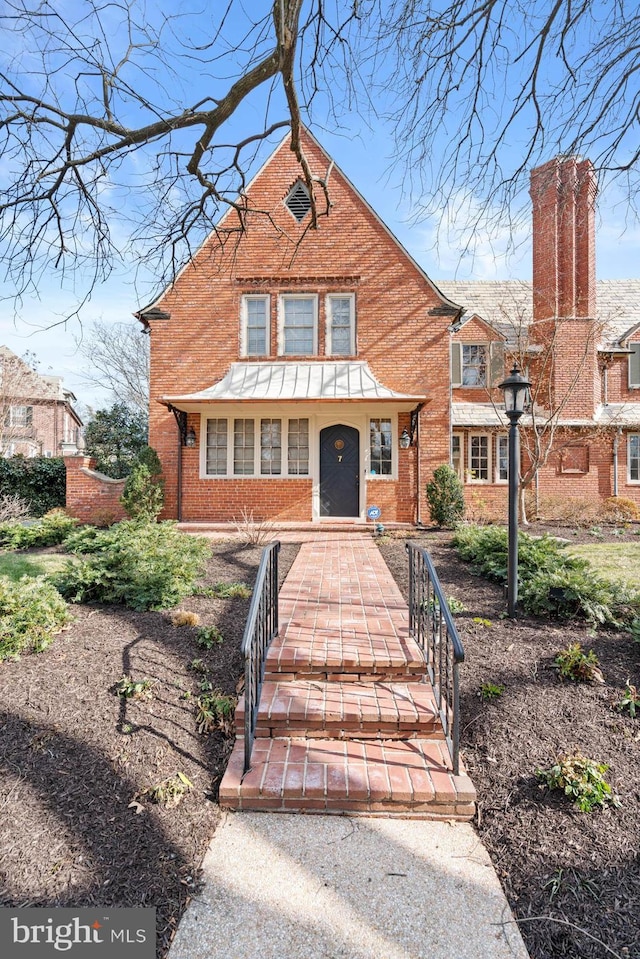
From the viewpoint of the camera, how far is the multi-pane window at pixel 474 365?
17.0 m

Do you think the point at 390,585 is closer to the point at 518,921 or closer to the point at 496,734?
the point at 496,734

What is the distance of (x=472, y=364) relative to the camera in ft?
57.0

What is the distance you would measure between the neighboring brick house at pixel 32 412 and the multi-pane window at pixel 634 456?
1817 centimetres

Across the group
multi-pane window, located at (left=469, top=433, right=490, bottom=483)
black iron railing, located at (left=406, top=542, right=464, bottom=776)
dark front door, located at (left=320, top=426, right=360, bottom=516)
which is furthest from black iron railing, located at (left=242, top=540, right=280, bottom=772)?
multi-pane window, located at (left=469, top=433, right=490, bottom=483)

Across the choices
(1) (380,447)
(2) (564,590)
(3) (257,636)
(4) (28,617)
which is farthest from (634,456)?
(4) (28,617)

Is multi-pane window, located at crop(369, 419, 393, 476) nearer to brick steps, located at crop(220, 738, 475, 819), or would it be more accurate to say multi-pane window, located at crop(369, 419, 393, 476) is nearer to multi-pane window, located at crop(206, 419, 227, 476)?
multi-pane window, located at crop(206, 419, 227, 476)

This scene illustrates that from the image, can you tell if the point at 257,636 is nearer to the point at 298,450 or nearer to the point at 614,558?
the point at 614,558

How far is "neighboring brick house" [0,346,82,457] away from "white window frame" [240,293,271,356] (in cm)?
609

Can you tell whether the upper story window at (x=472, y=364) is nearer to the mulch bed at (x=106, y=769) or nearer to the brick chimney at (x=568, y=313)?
the brick chimney at (x=568, y=313)

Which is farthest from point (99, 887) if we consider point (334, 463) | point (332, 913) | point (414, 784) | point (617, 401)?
point (617, 401)

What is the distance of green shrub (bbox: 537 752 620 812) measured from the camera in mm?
2805

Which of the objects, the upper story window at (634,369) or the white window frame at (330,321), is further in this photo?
the upper story window at (634,369)

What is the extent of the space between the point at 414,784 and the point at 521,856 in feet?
2.10

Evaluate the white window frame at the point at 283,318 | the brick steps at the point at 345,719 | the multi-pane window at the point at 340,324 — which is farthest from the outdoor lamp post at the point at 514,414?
the white window frame at the point at 283,318
